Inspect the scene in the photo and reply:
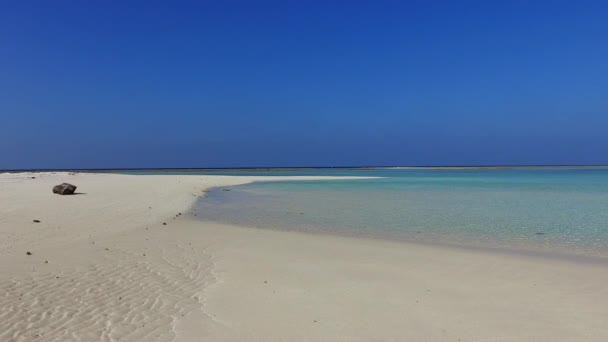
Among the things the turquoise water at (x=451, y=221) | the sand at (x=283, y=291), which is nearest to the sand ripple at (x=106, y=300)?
the sand at (x=283, y=291)

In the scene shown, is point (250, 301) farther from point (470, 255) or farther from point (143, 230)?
point (143, 230)

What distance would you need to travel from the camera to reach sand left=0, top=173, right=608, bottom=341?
5.04 m

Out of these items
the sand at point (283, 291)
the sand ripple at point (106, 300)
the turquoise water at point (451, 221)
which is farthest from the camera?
the turquoise water at point (451, 221)

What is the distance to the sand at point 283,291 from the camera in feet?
16.5

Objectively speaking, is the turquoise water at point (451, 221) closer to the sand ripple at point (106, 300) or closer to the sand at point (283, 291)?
the sand at point (283, 291)

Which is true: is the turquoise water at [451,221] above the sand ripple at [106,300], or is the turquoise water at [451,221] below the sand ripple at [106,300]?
below

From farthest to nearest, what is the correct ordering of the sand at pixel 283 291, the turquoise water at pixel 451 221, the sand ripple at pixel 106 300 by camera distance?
1. the turquoise water at pixel 451 221
2. the sand at pixel 283 291
3. the sand ripple at pixel 106 300

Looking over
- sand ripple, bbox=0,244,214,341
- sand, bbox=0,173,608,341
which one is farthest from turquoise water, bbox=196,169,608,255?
sand ripple, bbox=0,244,214,341

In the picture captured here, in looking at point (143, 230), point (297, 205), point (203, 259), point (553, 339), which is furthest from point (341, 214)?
point (553, 339)

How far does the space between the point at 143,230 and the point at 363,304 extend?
857cm

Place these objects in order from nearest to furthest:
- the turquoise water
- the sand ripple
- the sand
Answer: the sand ripple < the sand < the turquoise water

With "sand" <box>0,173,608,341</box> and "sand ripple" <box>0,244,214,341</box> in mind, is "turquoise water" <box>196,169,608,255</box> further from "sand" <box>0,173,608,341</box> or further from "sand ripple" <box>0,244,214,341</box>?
"sand ripple" <box>0,244,214,341</box>

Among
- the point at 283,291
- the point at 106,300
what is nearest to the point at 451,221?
the point at 283,291

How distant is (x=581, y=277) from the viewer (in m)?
7.53
